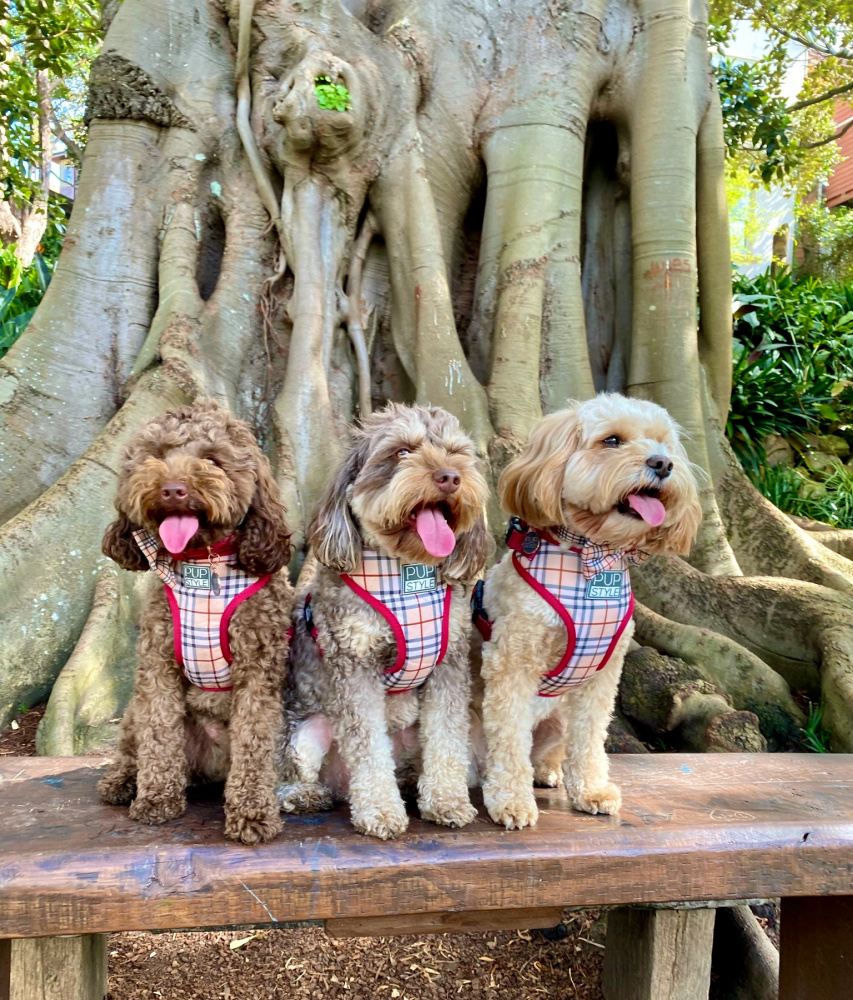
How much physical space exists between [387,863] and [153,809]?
0.68m

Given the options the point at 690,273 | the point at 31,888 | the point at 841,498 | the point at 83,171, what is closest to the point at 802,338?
the point at 841,498

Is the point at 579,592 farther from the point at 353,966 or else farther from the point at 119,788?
the point at 353,966

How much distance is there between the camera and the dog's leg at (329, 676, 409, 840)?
1980 mm

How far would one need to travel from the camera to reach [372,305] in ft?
14.8

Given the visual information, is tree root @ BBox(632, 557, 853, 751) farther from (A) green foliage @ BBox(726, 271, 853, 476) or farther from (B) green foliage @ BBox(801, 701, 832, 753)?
(A) green foliage @ BBox(726, 271, 853, 476)

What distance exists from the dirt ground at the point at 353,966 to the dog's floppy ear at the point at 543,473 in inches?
76.5

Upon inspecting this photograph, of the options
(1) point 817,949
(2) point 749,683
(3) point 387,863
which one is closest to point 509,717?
(3) point 387,863

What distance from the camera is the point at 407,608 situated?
6.71 ft

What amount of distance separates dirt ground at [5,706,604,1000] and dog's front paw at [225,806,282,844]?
1.25m

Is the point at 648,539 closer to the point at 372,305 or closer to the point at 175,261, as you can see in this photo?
the point at 372,305

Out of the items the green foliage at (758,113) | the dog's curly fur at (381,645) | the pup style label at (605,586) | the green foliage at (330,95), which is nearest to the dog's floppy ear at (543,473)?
the dog's curly fur at (381,645)

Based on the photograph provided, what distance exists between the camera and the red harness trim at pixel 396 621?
6.64 feet

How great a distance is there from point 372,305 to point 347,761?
3.17 meters

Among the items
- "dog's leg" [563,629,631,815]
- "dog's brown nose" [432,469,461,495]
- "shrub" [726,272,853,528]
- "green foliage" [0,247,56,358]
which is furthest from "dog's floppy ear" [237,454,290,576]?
"shrub" [726,272,853,528]
